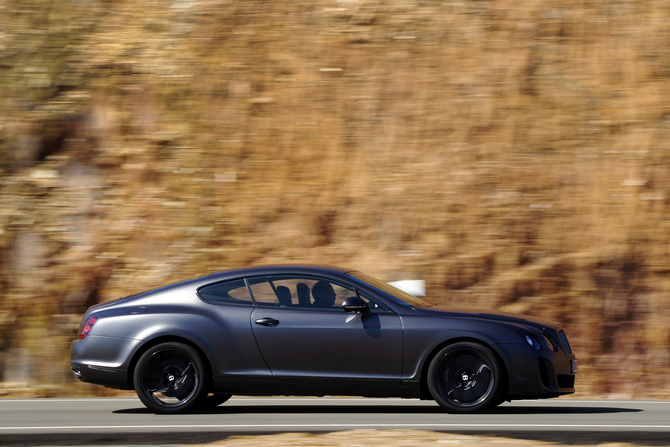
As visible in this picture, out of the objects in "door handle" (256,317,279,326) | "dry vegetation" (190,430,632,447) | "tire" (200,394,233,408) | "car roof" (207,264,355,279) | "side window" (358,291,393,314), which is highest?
"car roof" (207,264,355,279)

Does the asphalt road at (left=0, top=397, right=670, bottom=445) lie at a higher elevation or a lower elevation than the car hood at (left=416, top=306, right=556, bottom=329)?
→ lower

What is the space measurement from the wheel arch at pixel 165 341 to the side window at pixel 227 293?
1.49 feet

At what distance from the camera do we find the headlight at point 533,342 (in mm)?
7522

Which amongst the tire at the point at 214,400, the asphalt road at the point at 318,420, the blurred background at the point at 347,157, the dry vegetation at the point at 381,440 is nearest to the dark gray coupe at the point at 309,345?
the asphalt road at the point at 318,420

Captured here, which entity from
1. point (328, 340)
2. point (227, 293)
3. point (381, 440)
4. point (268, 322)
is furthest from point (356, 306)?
point (381, 440)

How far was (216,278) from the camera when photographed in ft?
26.9

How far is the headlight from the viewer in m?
7.52

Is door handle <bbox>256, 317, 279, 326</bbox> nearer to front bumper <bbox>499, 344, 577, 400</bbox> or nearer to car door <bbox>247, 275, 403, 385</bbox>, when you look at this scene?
car door <bbox>247, 275, 403, 385</bbox>

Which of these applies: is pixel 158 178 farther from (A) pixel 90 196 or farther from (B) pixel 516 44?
(B) pixel 516 44

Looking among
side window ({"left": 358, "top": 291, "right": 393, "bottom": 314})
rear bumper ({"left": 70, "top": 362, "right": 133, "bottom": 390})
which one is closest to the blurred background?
rear bumper ({"left": 70, "top": 362, "right": 133, "bottom": 390})

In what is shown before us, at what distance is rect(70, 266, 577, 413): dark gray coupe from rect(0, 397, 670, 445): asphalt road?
29cm

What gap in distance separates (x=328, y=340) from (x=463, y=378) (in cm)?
129

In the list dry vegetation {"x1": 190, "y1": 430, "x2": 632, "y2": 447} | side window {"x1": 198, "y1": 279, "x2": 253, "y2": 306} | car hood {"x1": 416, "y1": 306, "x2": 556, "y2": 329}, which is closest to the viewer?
dry vegetation {"x1": 190, "y1": 430, "x2": 632, "y2": 447}

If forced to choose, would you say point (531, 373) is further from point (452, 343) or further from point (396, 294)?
point (396, 294)
